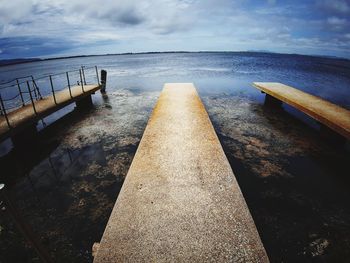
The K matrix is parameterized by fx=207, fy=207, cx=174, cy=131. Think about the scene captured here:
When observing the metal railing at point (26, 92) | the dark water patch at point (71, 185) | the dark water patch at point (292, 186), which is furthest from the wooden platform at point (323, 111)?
the metal railing at point (26, 92)

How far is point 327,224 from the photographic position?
11.6 feet

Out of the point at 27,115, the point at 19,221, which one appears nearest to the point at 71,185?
the point at 19,221

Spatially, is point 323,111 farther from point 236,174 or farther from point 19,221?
point 19,221

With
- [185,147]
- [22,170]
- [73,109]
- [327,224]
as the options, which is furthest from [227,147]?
[73,109]

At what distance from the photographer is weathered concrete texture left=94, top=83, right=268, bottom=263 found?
83.1 inches

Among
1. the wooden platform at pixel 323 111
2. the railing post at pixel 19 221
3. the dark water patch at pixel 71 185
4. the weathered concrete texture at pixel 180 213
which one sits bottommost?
the dark water patch at pixel 71 185

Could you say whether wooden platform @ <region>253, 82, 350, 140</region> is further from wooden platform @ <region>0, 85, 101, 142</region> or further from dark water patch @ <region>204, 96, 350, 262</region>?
wooden platform @ <region>0, 85, 101, 142</region>

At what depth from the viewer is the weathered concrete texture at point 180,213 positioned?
211cm

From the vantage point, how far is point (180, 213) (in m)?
2.62

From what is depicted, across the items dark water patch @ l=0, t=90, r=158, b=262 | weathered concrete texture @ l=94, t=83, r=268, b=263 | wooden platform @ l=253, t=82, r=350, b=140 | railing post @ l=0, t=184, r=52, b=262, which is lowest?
dark water patch @ l=0, t=90, r=158, b=262

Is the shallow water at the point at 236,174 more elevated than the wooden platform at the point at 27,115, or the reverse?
the wooden platform at the point at 27,115

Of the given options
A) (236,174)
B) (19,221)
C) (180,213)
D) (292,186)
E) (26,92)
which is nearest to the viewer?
(19,221)

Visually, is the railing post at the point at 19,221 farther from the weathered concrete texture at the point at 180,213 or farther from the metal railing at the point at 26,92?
the metal railing at the point at 26,92

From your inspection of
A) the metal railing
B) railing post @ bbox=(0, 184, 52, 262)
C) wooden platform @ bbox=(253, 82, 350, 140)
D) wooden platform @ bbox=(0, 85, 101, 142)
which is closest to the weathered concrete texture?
railing post @ bbox=(0, 184, 52, 262)
